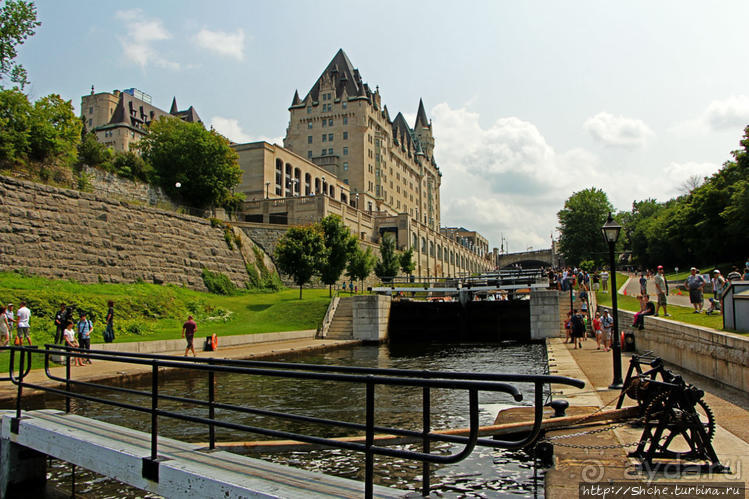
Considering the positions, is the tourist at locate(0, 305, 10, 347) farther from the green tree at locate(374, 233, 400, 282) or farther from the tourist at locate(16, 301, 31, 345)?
the green tree at locate(374, 233, 400, 282)

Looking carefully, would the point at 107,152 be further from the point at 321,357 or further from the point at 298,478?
the point at 298,478

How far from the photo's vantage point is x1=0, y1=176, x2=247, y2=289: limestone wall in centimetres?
2823

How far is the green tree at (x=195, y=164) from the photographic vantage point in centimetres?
5381

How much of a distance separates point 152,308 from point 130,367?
1120 centimetres

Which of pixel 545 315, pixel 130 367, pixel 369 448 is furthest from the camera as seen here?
pixel 545 315

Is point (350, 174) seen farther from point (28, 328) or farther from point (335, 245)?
point (28, 328)

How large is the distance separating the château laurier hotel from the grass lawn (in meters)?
25.0

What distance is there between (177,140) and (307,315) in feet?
104

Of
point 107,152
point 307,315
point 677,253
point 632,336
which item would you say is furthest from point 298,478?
point 677,253

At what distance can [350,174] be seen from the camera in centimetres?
10025

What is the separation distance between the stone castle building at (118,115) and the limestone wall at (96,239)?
75.6 metres

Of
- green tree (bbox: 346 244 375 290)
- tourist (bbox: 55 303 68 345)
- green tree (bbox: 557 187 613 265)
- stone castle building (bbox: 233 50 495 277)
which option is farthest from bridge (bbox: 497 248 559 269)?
tourist (bbox: 55 303 68 345)

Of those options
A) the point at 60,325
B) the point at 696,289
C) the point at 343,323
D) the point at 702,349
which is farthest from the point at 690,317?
the point at 60,325

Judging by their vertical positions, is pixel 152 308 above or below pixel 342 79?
below
